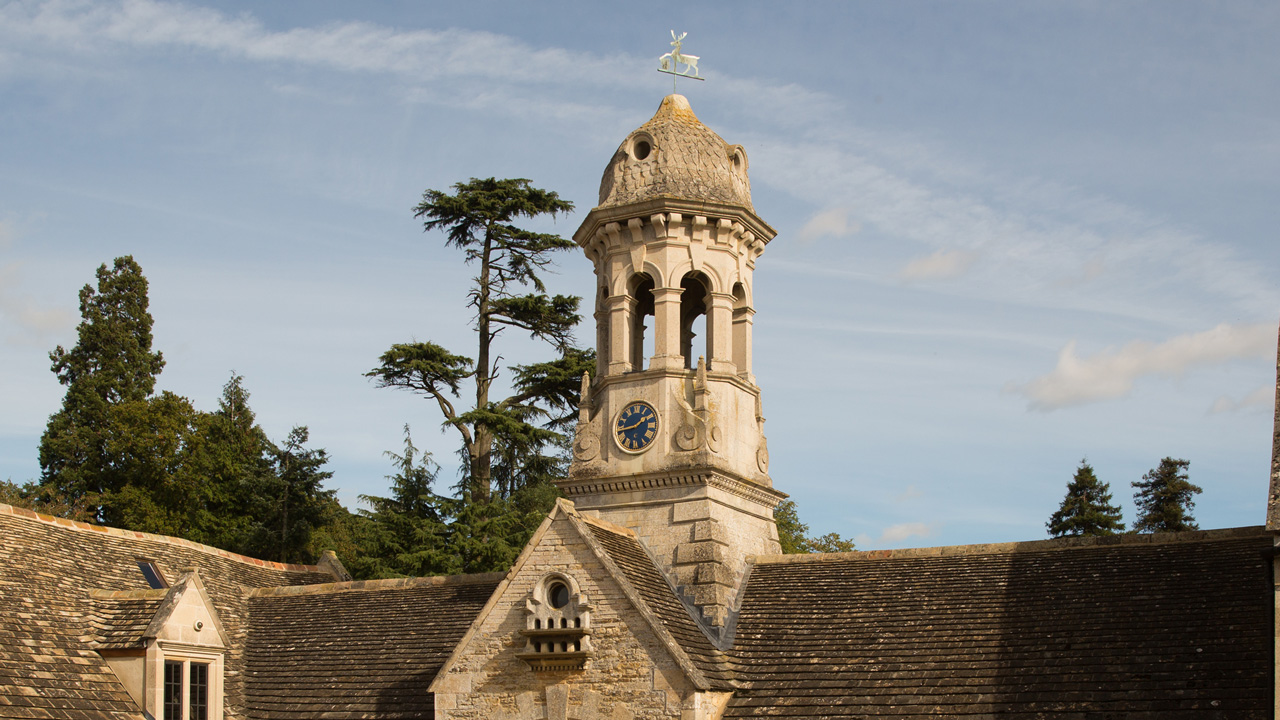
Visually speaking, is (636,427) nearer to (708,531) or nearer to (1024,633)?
(708,531)

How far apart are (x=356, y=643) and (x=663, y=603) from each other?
24.0 feet

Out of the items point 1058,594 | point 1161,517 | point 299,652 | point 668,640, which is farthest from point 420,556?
point 1161,517

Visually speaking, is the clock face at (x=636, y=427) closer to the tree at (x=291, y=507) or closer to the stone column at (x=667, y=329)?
the stone column at (x=667, y=329)

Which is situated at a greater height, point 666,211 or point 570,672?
point 666,211

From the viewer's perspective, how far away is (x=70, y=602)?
2614cm

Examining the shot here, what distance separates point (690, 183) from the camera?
92.8ft

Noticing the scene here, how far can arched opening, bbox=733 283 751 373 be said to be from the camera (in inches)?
1132

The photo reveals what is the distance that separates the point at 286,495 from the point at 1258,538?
121 ft

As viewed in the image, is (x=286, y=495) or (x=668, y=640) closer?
(x=668, y=640)

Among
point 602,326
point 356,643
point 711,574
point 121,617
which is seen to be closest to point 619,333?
point 602,326

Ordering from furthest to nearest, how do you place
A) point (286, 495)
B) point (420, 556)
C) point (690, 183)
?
1. point (286, 495)
2. point (420, 556)
3. point (690, 183)

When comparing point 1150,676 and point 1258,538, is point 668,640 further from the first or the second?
point 1258,538

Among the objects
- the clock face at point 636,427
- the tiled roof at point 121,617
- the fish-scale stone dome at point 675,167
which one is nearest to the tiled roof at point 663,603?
the clock face at point 636,427

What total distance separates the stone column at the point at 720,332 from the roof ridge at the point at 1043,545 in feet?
13.0
